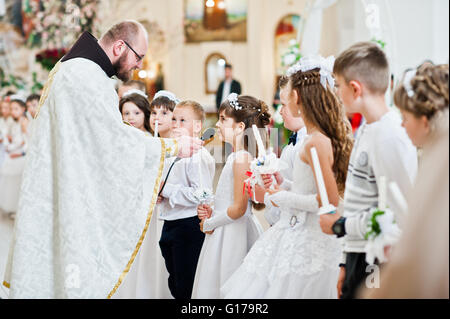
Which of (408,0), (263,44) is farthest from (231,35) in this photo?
(408,0)

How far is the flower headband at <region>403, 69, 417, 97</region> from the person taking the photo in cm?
210

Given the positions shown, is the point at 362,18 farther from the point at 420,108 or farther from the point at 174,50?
the point at 174,50

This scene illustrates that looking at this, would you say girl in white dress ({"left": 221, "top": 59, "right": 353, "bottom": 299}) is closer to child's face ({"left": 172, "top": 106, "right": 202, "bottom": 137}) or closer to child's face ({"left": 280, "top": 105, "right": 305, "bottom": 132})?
child's face ({"left": 280, "top": 105, "right": 305, "bottom": 132})

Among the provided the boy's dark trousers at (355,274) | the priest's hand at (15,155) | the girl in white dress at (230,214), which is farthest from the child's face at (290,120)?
the priest's hand at (15,155)

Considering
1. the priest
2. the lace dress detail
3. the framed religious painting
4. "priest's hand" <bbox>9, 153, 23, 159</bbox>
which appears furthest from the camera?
the framed religious painting

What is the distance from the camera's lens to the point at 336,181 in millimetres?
2947

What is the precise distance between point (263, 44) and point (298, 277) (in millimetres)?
14209

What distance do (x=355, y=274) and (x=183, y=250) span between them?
176cm

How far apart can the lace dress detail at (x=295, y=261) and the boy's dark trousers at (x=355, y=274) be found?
22 cm

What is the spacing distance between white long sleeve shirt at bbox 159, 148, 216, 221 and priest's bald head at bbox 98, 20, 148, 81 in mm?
818

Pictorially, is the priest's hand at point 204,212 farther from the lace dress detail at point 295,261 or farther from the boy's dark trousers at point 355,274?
the boy's dark trousers at point 355,274

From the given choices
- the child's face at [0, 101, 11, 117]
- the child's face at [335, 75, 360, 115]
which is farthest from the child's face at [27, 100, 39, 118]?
the child's face at [335, 75, 360, 115]

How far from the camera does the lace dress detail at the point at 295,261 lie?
8.98 feet
